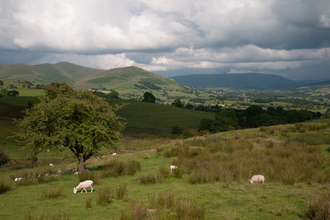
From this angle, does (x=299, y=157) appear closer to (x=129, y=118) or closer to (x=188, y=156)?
(x=188, y=156)

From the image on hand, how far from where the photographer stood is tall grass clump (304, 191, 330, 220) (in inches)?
199

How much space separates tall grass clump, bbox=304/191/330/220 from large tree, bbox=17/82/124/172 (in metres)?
13.6

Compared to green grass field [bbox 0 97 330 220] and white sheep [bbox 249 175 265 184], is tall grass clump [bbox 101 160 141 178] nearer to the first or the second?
green grass field [bbox 0 97 330 220]

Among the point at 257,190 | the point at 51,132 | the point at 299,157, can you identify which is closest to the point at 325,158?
the point at 299,157

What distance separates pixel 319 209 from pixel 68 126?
646 inches

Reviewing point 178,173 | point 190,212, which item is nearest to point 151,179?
point 178,173

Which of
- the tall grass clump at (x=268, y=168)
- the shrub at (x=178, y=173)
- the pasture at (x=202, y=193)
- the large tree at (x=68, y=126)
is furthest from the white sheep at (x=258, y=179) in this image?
the large tree at (x=68, y=126)

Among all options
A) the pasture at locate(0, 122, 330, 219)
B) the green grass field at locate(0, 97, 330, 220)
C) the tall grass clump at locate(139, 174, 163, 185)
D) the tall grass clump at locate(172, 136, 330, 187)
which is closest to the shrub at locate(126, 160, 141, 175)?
the pasture at locate(0, 122, 330, 219)

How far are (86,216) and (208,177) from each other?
19.5ft

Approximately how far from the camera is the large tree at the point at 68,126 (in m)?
15.8

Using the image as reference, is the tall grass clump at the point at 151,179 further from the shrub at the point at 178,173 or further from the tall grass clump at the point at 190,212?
the tall grass clump at the point at 190,212

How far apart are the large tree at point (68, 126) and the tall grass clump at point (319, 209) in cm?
1360

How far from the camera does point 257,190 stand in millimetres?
8273

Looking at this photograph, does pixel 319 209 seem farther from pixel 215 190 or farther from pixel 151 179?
pixel 151 179
